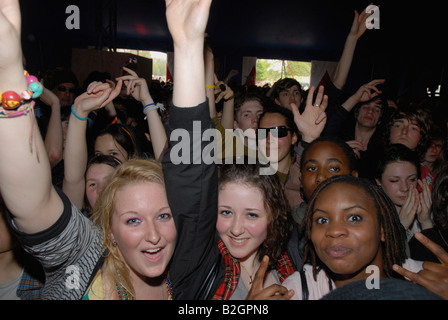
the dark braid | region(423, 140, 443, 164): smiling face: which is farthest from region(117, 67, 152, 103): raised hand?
region(423, 140, 443, 164): smiling face

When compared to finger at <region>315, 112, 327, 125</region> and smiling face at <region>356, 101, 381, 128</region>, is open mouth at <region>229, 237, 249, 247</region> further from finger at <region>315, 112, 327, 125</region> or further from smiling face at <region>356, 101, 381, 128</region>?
smiling face at <region>356, 101, 381, 128</region>

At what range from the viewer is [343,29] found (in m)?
11.6

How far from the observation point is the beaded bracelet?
2.80 feet

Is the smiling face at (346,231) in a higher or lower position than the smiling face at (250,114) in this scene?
lower

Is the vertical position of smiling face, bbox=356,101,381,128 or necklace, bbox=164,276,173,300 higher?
smiling face, bbox=356,101,381,128

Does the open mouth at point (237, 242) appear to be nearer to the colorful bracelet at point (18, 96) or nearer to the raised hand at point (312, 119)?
the colorful bracelet at point (18, 96)

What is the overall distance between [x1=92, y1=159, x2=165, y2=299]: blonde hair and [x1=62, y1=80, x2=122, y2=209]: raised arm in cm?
43

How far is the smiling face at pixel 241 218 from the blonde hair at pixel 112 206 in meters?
0.38

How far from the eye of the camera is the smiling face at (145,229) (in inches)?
54.3

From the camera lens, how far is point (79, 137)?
182 centimetres

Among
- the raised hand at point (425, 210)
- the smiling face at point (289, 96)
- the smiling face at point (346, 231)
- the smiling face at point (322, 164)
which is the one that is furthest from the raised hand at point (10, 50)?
the smiling face at point (289, 96)

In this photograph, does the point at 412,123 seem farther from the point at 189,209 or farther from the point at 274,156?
the point at 189,209

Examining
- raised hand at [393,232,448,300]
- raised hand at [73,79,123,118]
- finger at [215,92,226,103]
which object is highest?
raised hand at [73,79,123,118]
